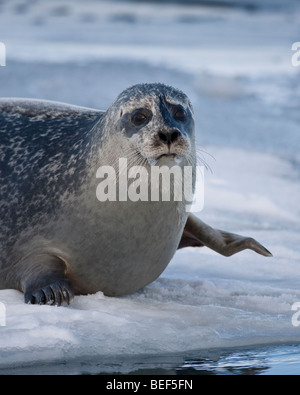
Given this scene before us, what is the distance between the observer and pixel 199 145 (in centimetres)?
735

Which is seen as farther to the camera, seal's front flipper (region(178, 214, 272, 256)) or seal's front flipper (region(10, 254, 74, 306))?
seal's front flipper (region(178, 214, 272, 256))

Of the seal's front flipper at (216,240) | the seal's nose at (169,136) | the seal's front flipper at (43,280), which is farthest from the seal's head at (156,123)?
the seal's front flipper at (216,240)

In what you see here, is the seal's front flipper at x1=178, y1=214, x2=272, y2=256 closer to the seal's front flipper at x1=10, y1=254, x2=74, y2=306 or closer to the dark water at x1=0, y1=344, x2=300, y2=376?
the seal's front flipper at x1=10, y1=254, x2=74, y2=306

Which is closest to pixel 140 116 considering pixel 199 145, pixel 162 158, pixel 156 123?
pixel 156 123

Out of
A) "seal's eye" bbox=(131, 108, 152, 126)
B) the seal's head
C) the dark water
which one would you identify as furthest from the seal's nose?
the dark water

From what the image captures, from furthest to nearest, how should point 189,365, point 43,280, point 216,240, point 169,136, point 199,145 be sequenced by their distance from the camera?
point 199,145
point 216,240
point 43,280
point 169,136
point 189,365

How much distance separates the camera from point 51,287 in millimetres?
3850

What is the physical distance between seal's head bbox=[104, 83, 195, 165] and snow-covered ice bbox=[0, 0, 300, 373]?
458 mm

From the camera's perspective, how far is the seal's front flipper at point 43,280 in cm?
381

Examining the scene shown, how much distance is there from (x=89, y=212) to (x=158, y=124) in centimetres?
53

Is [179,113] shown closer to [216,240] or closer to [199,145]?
[216,240]

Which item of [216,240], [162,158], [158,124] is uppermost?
[158,124]

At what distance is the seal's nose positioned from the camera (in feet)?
12.0

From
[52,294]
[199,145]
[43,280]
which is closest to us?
[52,294]
